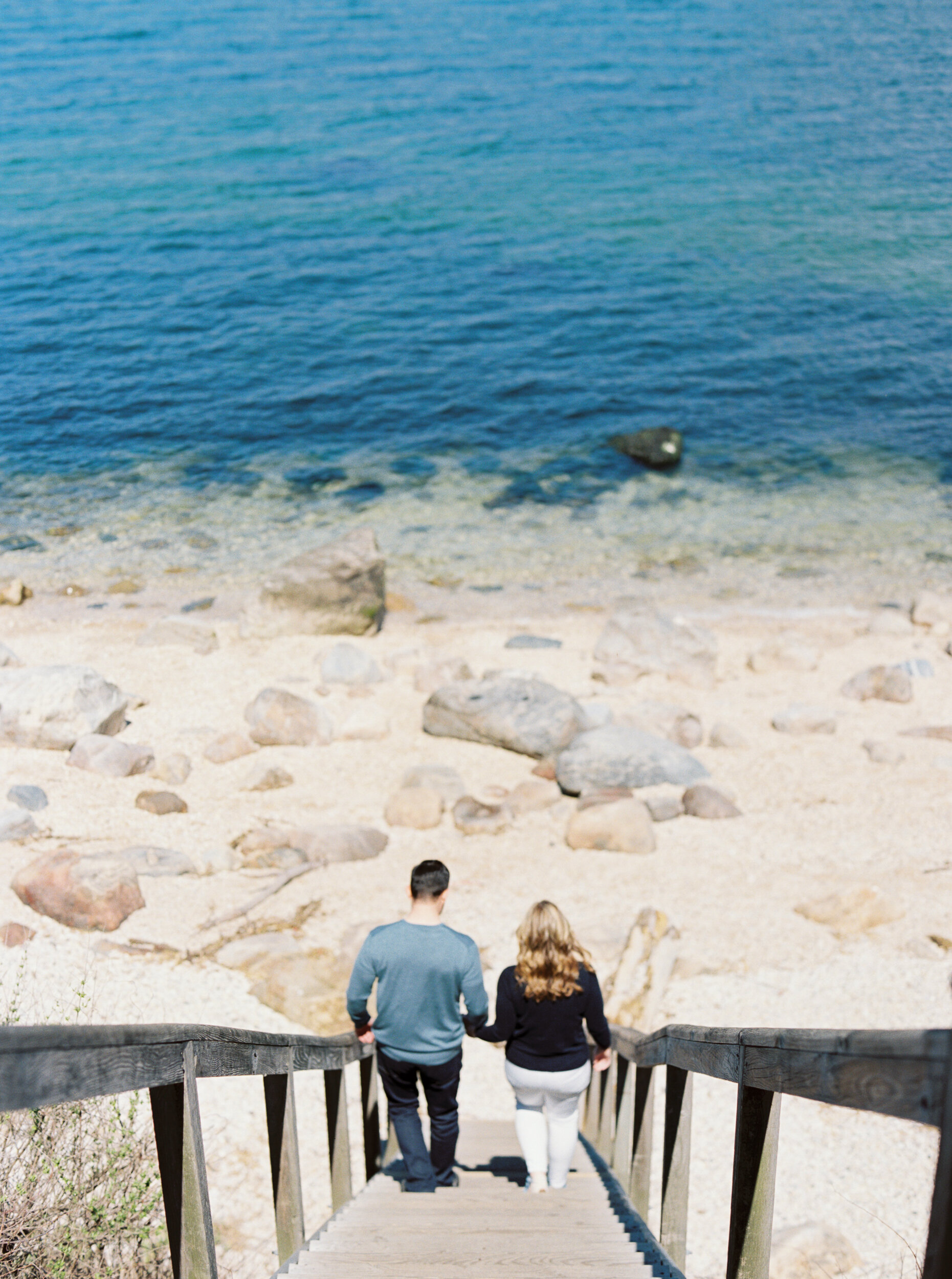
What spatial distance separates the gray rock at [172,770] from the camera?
34.4 ft

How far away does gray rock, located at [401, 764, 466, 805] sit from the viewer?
1040cm

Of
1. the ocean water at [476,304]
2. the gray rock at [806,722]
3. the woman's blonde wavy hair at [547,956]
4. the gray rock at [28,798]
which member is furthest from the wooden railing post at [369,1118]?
the ocean water at [476,304]

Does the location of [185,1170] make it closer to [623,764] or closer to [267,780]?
[267,780]

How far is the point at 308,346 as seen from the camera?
25703 millimetres

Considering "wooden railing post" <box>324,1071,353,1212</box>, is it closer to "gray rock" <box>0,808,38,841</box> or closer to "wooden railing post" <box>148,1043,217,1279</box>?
"wooden railing post" <box>148,1043,217,1279</box>

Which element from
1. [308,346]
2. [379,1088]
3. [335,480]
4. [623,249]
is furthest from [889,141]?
[379,1088]

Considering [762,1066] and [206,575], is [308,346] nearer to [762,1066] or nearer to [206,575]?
[206,575]

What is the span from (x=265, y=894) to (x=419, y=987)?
14.6 ft

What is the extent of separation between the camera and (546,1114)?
15.7 ft

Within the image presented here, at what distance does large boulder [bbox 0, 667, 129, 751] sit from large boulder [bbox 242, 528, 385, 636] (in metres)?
3.23

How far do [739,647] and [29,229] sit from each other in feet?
65.2

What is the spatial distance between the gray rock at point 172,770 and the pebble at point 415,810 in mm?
2232

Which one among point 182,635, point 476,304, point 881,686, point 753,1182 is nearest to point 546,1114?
point 753,1182

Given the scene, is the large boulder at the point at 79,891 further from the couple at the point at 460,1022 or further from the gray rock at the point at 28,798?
the couple at the point at 460,1022
